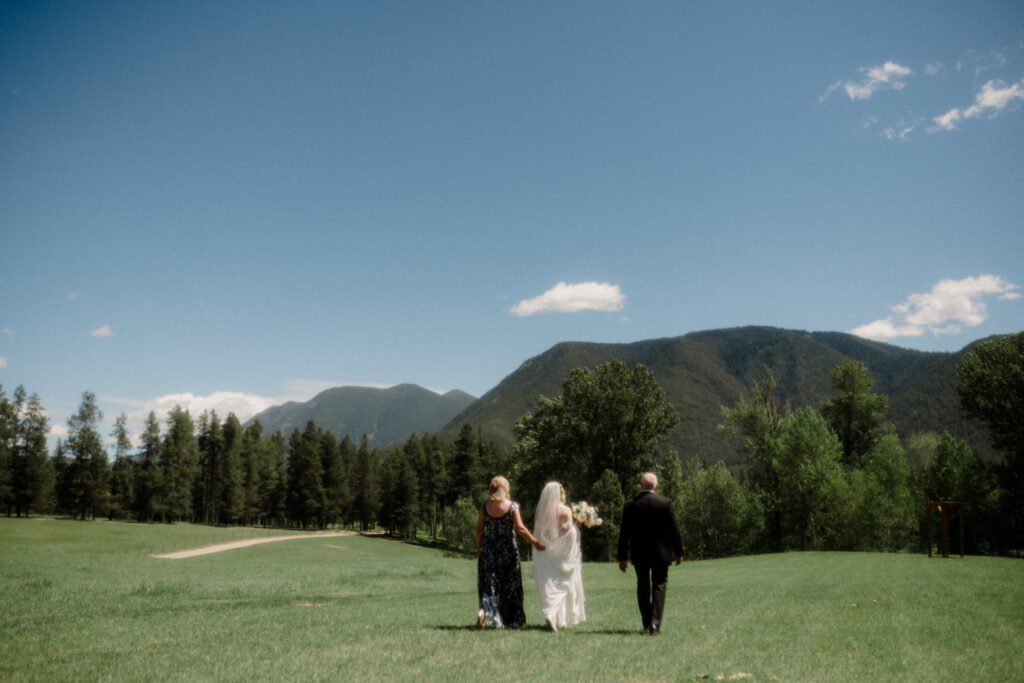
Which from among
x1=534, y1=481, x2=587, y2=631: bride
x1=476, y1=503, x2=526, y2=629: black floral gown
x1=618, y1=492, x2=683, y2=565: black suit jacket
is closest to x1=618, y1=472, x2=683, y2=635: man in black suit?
x1=618, y1=492, x2=683, y2=565: black suit jacket

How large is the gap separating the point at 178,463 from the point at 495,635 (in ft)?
312

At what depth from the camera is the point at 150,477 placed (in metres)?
89.2

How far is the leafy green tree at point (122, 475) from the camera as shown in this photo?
92125 millimetres

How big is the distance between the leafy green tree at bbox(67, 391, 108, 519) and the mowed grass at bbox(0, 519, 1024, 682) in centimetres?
7300

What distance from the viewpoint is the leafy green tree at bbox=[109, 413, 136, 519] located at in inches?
3627

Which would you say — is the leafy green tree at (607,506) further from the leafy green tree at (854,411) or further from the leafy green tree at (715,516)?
the leafy green tree at (854,411)

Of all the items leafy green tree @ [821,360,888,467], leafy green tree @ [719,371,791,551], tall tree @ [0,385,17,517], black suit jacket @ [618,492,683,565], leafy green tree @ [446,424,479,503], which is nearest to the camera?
black suit jacket @ [618,492,683,565]

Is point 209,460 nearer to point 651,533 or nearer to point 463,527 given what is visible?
point 463,527

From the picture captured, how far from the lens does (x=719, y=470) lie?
2662 inches

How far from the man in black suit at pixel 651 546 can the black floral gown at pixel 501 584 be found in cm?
204

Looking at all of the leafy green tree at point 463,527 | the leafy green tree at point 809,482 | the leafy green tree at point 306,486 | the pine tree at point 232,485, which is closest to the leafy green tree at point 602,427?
the leafy green tree at point 809,482

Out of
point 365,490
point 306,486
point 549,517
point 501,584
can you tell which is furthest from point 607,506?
point 365,490

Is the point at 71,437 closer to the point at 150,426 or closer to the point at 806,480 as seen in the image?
the point at 150,426

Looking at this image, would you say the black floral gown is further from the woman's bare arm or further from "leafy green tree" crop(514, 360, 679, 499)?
"leafy green tree" crop(514, 360, 679, 499)
